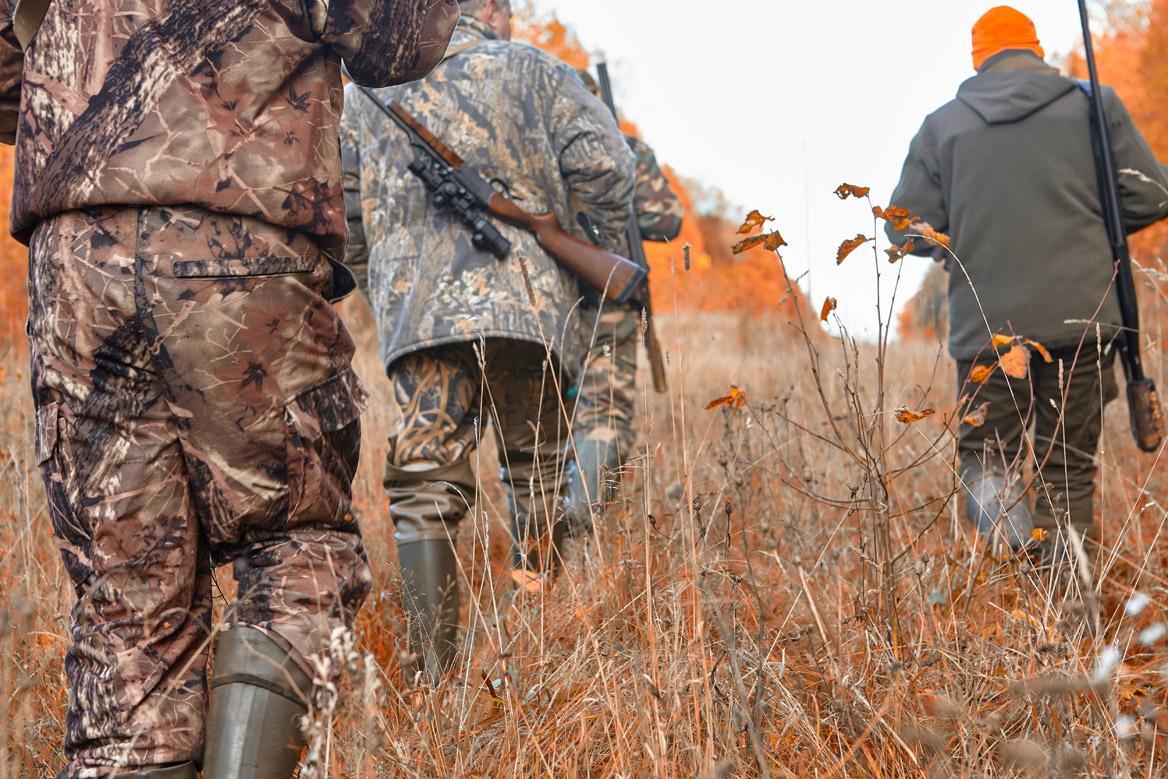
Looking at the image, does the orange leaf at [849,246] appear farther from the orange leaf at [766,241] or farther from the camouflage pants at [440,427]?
the camouflage pants at [440,427]

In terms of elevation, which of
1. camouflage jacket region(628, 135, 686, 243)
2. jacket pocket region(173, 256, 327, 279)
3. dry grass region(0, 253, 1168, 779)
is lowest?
dry grass region(0, 253, 1168, 779)

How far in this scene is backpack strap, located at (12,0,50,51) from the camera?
5.12 feet

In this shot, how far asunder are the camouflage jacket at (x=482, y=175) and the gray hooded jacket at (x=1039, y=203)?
4.36ft

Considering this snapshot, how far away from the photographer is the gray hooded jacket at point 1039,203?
10.8ft

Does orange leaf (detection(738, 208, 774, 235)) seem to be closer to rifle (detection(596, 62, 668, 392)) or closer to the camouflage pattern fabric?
the camouflage pattern fabric

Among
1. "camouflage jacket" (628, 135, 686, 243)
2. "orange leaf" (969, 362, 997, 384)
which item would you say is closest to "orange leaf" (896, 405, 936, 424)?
"orange leaf" (969, 362, 997, 384)

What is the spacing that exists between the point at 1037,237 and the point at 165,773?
312 cm

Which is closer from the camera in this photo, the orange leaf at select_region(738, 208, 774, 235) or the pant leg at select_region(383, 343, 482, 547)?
the orange leaf at select_region(738, 208, 774, 235)

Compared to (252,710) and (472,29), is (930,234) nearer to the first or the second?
(252,710)

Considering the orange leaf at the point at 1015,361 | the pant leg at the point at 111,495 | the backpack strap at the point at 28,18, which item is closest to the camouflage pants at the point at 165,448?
the pant leg at the point at 111,495

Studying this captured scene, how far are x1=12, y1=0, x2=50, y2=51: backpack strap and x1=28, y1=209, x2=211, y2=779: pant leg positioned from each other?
314 millimetres

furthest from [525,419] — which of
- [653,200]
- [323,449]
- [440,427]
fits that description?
[653,200]

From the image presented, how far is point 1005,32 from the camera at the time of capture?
353cm

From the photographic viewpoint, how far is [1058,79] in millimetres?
3367
